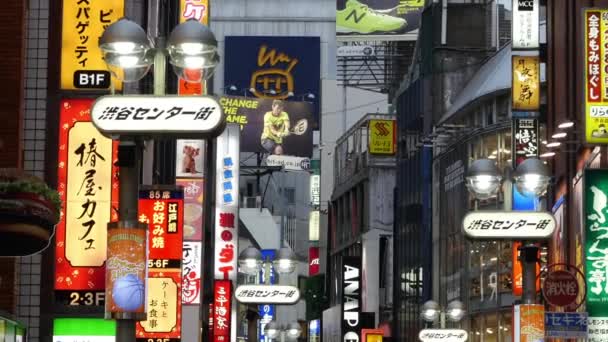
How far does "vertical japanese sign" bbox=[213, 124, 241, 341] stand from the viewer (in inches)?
1972

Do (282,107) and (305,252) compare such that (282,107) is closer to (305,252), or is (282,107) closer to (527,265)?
(305,252)

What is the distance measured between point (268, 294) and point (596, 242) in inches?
414

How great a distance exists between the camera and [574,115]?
129ft

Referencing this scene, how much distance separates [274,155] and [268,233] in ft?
38.4

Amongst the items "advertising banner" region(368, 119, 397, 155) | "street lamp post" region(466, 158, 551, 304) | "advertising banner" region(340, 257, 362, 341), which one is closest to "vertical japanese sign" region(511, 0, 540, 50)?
"street lamp post" region(466, 158, 551, 304)

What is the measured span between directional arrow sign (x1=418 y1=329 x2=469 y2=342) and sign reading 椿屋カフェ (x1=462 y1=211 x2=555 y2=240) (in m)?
28.6

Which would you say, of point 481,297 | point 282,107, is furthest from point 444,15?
point 481,297

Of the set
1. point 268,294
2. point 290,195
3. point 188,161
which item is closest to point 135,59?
point 268,294

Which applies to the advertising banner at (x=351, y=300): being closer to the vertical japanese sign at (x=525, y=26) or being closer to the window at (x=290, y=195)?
the window at (x=290, y=195)

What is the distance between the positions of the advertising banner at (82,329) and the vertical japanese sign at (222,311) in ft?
69.6

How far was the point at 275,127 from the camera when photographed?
88.9 metres

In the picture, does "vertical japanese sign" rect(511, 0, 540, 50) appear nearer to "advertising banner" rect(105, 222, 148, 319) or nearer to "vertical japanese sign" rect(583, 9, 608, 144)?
"vertical japanese sign" rect(583, 9, 608, 144)

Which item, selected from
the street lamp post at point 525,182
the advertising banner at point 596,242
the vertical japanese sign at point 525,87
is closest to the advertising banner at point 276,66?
the vertical japanese sign at point 525,87

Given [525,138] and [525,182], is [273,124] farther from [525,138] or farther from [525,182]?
[525,182]
